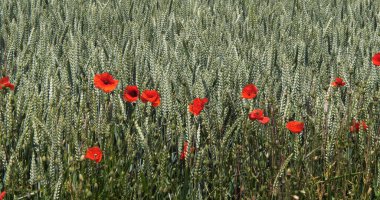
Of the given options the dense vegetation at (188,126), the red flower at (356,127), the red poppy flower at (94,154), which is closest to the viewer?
the red poppy flower at (94,154)

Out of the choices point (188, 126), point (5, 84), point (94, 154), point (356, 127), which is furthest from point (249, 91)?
point (5, 84)

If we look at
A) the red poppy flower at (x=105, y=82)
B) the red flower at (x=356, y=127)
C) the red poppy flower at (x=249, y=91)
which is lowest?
the red flower at (x=356, y=127)

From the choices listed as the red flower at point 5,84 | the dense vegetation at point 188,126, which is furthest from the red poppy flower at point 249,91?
the red flower at point 5,84

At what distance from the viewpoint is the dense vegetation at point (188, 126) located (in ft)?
6.71

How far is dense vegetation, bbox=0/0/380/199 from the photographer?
6.71ft

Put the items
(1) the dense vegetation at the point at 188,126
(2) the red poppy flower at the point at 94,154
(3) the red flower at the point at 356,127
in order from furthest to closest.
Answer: (3) the red flower at the point at 356,127 < (1) the dense vegetation at the point at 188,126 < (2) the red poppy flower at the point at 94,154

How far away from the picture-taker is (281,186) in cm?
222

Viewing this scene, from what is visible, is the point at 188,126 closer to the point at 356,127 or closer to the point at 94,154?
the point at 94,154

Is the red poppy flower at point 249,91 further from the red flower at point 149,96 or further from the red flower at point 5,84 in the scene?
the red flower at point 5,84

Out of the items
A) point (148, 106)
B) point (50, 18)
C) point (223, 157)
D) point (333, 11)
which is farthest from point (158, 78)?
point (333, 11)

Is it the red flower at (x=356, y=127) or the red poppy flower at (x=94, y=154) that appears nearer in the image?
the red poppy flower at (x=94, y=154)

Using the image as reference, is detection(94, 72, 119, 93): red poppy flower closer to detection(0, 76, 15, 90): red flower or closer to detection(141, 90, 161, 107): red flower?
detection(141, 90, 161, 107): red flower

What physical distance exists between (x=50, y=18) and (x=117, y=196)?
1570 mm

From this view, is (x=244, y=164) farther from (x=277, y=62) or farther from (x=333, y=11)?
(x=333, y=11)
